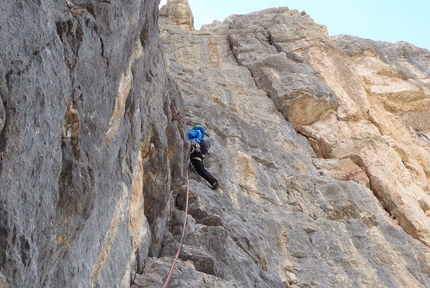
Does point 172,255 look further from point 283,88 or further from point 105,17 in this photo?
point 283,88

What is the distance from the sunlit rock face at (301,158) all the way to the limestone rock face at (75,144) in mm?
1024

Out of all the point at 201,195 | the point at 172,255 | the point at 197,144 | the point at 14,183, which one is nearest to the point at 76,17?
the point at 14,183

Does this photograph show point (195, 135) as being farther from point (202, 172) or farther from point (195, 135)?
point (202, 172)

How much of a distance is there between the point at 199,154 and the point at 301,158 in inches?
211

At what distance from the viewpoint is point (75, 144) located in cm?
479

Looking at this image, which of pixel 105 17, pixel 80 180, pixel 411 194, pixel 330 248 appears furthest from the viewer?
pixel 411 194

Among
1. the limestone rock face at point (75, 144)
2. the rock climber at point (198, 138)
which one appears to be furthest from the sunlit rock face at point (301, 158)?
the limestone rock face at point (75, 144)

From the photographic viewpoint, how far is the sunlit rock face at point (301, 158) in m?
9.05

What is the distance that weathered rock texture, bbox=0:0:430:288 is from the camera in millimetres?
4047

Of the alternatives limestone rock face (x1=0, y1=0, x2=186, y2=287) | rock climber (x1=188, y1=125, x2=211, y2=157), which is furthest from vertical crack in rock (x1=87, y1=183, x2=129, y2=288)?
rock climber (x1=188, y1=125, x2=211, y2=157)

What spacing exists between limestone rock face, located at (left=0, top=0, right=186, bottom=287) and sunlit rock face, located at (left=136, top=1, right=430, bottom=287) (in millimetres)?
1024

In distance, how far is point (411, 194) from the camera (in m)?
14.6

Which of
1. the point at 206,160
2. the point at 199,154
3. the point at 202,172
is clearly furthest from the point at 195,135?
the point at 206,160

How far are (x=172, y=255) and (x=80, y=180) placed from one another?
3130 mm
